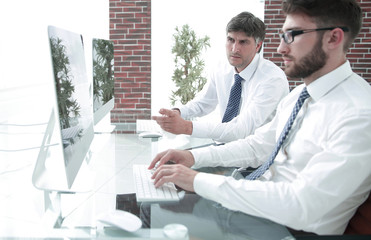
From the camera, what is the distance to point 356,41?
541cm

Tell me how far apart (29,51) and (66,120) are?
20.9 feet

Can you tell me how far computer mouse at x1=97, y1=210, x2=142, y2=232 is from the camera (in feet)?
3.24

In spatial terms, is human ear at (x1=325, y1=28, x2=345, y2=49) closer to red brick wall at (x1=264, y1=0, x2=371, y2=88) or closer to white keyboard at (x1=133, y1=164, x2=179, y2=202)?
white keyboard at (x1=133, y1=164, x2=179, y2=202)

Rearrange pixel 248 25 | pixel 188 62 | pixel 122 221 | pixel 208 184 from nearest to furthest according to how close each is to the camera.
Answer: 1. pixel 122 221
2. pixel 208 184
3. pixel 248 25
4. pixel 188 62

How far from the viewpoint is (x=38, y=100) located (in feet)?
24.3

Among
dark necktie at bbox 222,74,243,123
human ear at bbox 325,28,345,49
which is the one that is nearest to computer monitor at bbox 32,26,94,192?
human ear at bbox 325,28,345,49

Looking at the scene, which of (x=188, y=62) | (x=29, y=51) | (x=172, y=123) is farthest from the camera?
(x=29, y=51)

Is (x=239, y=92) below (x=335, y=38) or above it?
below

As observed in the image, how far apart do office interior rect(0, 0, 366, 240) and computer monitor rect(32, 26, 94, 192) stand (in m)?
0.03

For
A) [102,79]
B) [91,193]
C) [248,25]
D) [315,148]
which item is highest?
[248,25]

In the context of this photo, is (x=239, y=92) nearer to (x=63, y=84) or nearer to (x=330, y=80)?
(x=330, y=80)

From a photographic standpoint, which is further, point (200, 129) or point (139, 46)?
point (139, 46)

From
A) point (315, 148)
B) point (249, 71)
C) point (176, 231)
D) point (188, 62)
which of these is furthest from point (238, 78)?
point (188, 62)

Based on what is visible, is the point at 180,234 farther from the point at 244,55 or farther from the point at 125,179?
the point at 244,55
